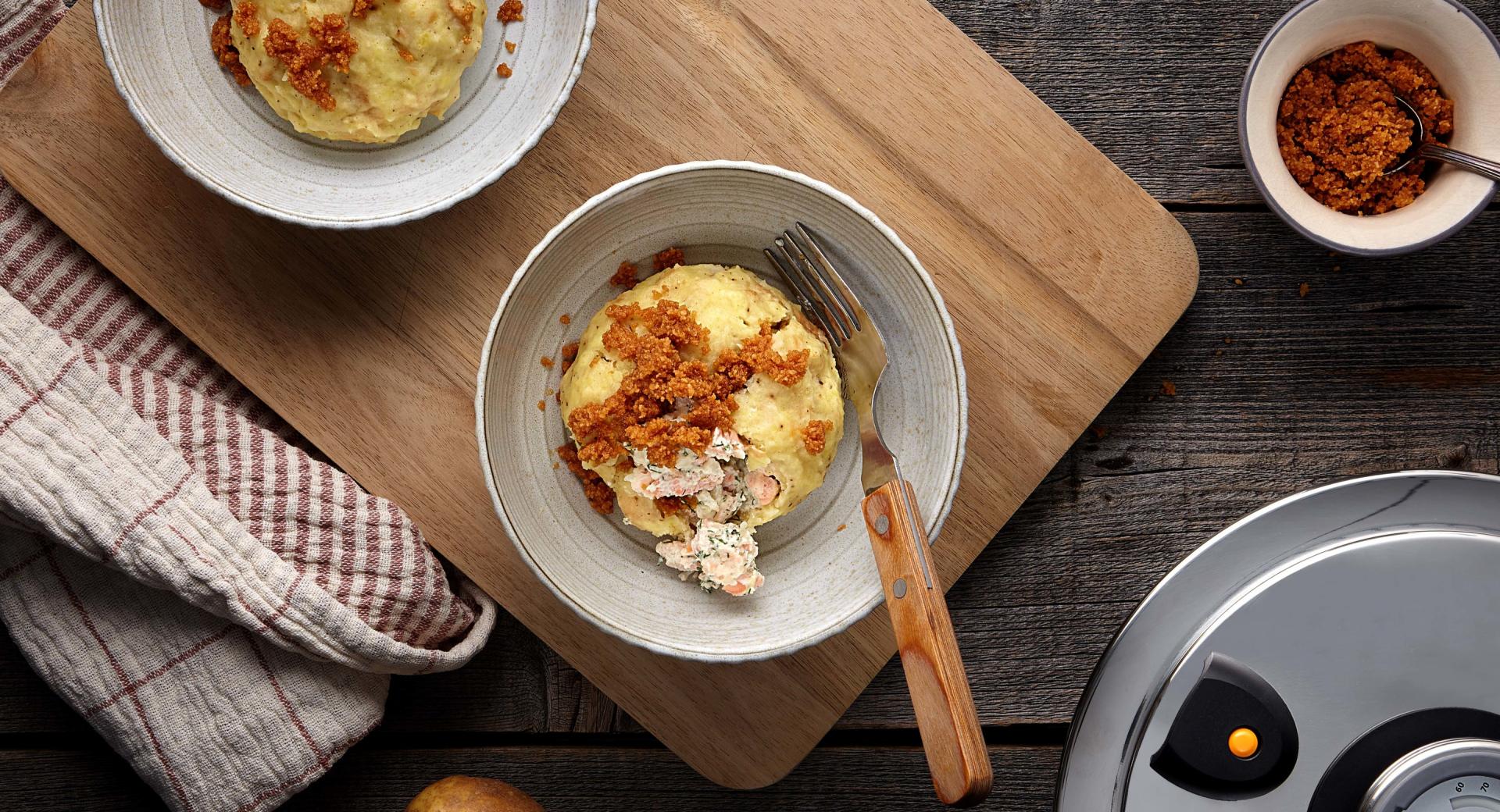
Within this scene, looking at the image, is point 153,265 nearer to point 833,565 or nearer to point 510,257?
point 510,257

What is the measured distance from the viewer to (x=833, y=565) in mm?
2008

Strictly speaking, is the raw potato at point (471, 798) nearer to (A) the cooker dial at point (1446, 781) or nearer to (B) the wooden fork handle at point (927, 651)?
(B) the wooden fork handle at point (927, 651)

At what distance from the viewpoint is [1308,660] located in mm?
1588

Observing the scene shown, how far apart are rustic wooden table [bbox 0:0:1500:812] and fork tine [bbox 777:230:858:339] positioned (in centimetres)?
66

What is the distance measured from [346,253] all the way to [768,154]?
2.93ft

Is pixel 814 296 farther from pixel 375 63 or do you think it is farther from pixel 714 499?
pixel 375 63

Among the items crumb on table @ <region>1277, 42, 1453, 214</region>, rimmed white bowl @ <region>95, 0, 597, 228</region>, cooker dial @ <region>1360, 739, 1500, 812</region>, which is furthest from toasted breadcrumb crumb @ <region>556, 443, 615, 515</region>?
crumb on table @ <region>1277, 42, 1453, 214</region>

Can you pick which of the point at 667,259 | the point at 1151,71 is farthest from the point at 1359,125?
the point at 667,259

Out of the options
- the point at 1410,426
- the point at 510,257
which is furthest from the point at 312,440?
the point at 1410,426

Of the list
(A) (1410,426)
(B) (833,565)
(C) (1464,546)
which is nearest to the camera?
(C) (1464,546)

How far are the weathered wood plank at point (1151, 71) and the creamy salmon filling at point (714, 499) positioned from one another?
3.65 feet

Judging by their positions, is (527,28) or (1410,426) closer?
(527,28)

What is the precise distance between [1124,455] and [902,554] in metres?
0.80

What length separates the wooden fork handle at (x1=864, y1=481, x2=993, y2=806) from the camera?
1.51 meters
